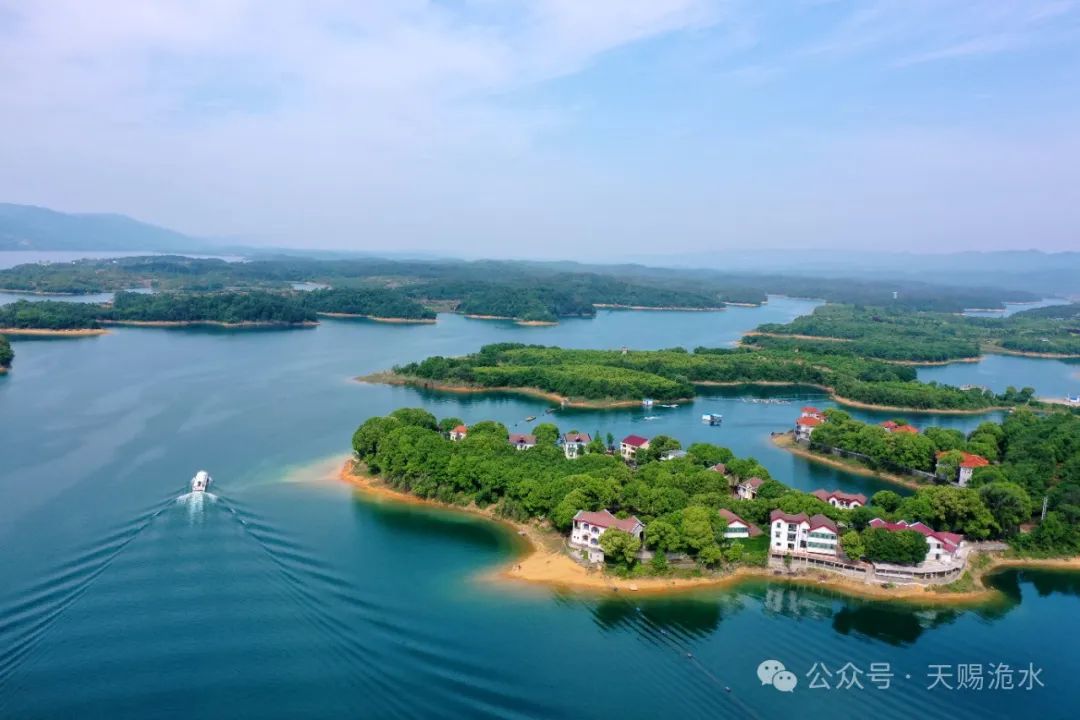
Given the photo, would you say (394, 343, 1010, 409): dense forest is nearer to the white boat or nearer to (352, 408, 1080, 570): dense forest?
(352, 408, 1080, 570): dense forest

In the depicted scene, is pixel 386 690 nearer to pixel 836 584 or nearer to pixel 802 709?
pixel 802 709

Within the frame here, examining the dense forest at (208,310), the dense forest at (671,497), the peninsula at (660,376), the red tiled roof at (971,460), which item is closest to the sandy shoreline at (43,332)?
the dense forest at (208,310)

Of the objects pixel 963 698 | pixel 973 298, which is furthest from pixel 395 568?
pixel 973 298

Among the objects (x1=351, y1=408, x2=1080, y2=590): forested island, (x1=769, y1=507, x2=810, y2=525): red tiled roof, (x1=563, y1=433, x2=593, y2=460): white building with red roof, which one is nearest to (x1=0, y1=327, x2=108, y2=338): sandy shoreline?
(x1=351, y1=408, x2=1080, y2=590): forested island

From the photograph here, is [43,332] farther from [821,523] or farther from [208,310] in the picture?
[821,523]

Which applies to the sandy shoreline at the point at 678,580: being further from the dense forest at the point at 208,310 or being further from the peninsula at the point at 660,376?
the dense forest at the point at 208,310

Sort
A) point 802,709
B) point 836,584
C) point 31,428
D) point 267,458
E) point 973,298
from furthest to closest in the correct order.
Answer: point 973,298 → point 31,428 → point 267,458 → point 836,584 → point 802,709
